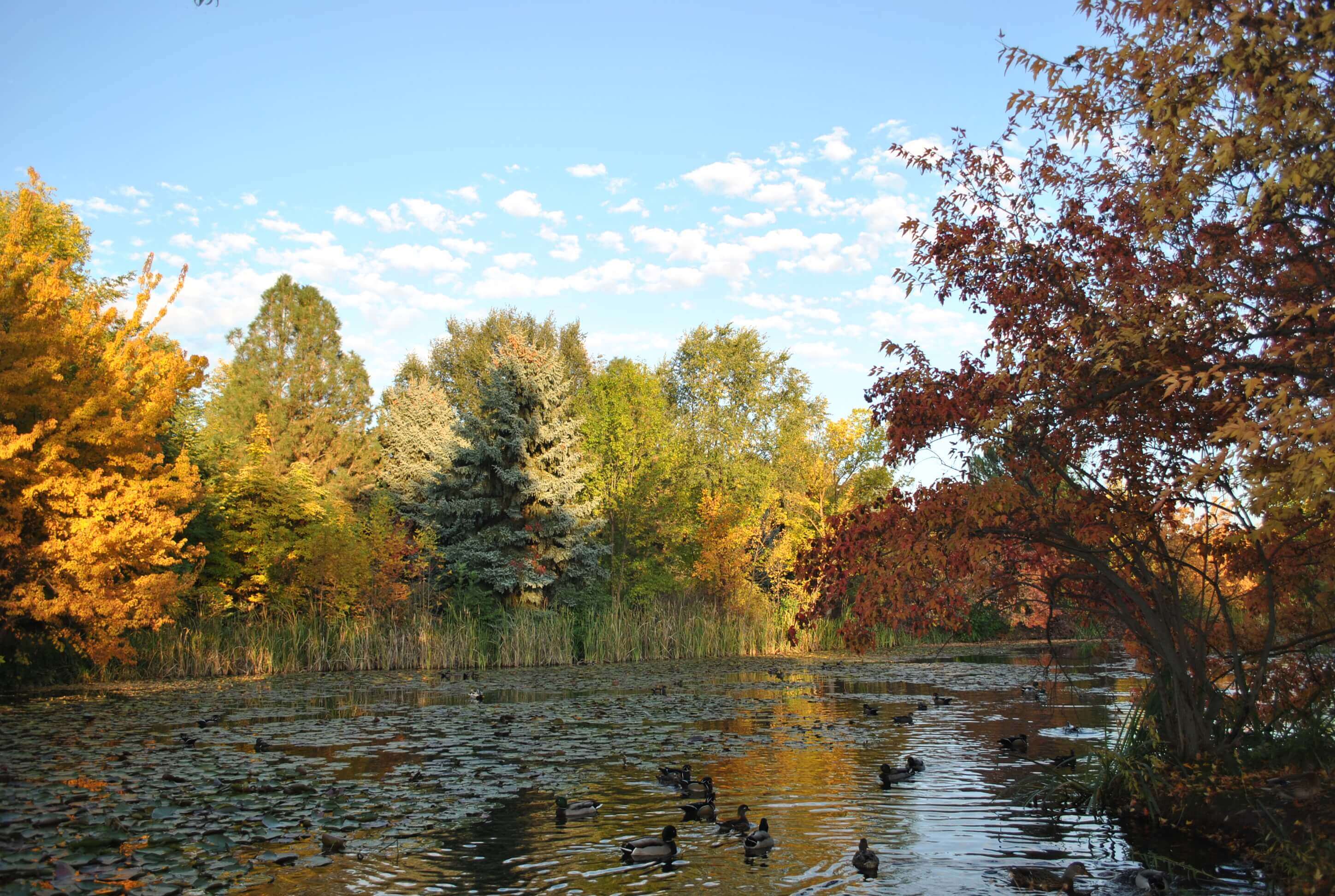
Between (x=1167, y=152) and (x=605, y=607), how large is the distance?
26.7 m

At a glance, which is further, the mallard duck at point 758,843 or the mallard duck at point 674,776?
the mallard duck at point 674,776

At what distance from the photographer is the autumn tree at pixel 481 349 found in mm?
49938

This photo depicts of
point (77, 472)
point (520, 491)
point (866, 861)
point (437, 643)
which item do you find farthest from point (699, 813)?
point (520, 491)

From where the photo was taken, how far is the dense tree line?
16.8 meters

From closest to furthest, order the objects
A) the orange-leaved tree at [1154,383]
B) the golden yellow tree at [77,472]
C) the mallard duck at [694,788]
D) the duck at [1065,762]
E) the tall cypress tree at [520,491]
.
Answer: the orange-leaved tree at [1154,383], the mallard duck at [694,788], the duck at [1065,762], the golden yellow tree at [77,472], the tall cypress tree at [520,491]

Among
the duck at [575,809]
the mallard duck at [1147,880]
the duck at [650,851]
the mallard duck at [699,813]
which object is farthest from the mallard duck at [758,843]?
the mallard duck at [1147,880]

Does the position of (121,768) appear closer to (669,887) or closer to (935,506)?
(669,887)

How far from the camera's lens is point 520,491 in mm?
30125

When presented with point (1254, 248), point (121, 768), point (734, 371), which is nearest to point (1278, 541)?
point (1254, 248)

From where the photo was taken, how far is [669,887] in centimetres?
623

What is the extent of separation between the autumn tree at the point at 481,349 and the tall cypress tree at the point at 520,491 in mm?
16620

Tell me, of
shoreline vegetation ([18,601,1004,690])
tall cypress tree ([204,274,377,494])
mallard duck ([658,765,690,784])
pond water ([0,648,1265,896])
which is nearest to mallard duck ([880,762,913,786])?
pond water ([0,648,1265,896])

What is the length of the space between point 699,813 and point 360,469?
40.9 metres

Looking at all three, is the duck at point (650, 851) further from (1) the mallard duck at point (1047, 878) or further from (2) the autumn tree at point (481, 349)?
(2) the autumn tree at point (481, 349)
